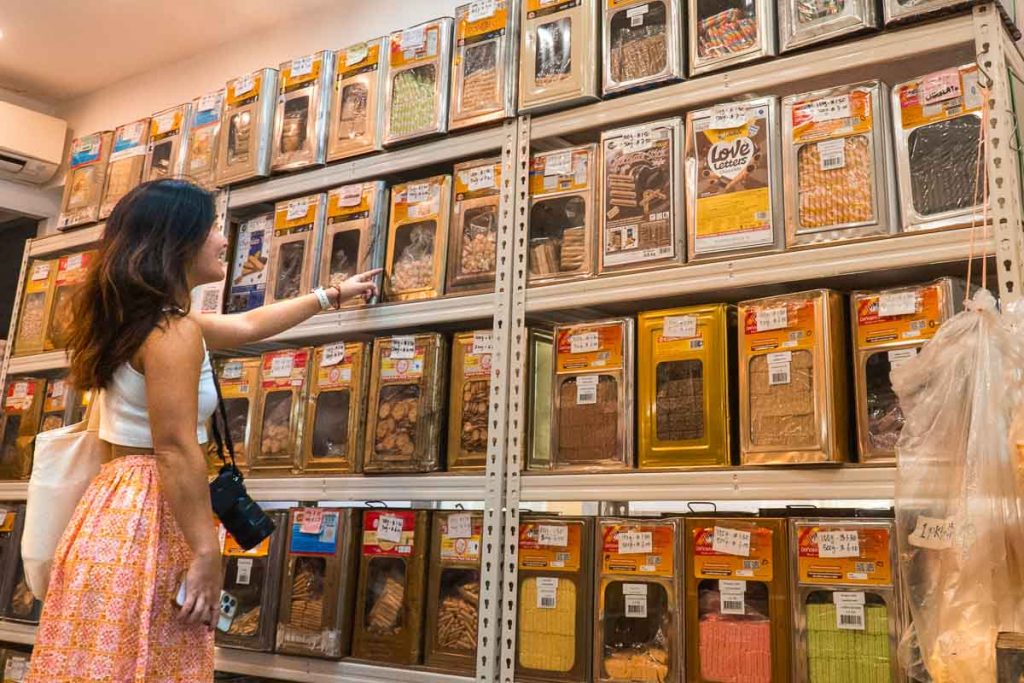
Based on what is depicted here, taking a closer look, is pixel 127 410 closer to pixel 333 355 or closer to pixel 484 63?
pixel 333 355

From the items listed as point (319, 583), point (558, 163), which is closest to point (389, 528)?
point (319, 583)

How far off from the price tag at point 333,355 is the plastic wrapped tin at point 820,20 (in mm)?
1319

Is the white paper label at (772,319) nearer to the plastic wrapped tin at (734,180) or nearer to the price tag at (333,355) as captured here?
the plastic wrapped tin at (734,180)

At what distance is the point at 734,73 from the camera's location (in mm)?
1941

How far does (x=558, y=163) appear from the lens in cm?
217

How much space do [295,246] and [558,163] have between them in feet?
2.85

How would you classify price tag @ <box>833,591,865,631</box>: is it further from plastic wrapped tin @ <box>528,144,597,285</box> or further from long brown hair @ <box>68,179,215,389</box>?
long brown hair @ <box>68,179,215,389</box>

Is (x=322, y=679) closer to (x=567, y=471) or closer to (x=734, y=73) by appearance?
(x=567, y=471)

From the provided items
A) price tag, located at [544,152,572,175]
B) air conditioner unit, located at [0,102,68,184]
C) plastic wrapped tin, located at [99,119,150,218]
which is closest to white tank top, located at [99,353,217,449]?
price tag, located at [544,152,572,175]

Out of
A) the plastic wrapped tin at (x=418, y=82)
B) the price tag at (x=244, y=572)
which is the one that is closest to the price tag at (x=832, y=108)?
the plastic wrapped tin at (x=418, y=82)

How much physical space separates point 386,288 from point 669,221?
0.81 metres

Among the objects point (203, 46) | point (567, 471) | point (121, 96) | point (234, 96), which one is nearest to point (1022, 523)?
point (567, 471)

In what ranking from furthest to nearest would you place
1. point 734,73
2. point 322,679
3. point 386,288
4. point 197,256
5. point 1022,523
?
point 386,288, point 322,679, point 734,73, point 197,256, point 1022,523

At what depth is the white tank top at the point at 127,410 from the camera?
1655mm
